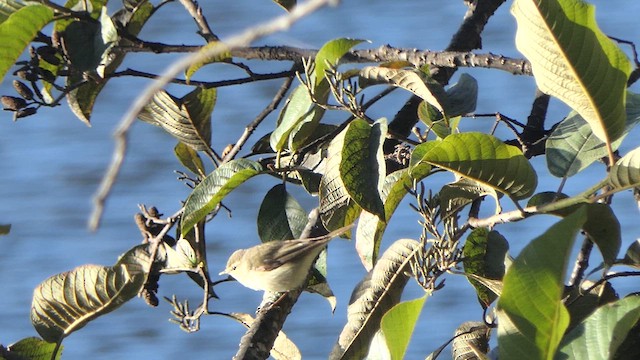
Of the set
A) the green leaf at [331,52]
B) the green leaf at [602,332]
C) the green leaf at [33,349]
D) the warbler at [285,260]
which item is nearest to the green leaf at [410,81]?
the green leaf at [331,52]

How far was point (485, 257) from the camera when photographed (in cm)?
92

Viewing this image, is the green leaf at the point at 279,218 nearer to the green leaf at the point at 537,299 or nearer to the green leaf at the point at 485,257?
the green leaf at the point at 485,257

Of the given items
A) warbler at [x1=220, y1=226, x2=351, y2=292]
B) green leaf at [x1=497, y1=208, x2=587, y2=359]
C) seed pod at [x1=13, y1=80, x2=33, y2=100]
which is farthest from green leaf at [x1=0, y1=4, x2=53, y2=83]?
green leaf at [x1=497, y1=208, x2=587, y2=359]

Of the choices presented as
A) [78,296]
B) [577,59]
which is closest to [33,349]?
[78,296]

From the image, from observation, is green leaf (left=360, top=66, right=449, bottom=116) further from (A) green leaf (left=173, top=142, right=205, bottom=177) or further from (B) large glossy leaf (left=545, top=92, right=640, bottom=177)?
(A) green leaf (left=173, top=142, right=205, bottom=177)

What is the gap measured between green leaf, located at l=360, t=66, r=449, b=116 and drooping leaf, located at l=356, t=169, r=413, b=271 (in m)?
0.07

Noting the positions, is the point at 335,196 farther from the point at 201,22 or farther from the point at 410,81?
the point at 201,22

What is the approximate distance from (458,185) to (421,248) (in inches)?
2.5

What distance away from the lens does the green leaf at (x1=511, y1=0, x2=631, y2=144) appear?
29.5 inches

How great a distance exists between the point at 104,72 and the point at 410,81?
42 centimetres

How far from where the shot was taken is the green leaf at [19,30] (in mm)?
998

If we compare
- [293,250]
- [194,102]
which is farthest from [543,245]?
[194,102]

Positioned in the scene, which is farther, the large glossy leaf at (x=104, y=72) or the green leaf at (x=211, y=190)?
the large glossy leaf at (x=104, y=72)

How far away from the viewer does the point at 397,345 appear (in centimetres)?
81
